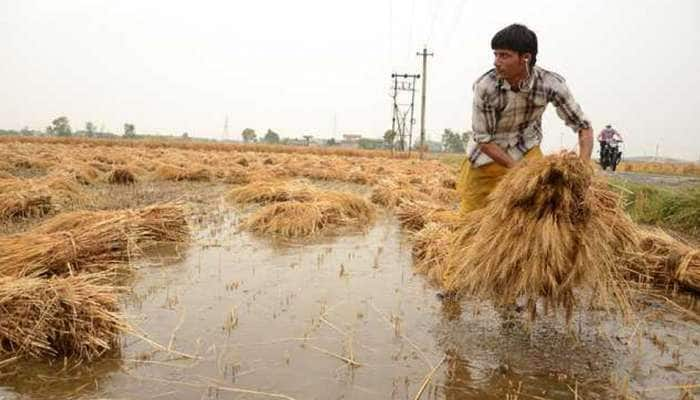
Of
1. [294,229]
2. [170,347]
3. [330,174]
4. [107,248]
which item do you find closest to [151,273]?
[107,248]

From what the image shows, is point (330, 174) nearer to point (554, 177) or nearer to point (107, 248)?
point (107, 248)

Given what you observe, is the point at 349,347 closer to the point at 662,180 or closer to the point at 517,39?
the point at 517,39

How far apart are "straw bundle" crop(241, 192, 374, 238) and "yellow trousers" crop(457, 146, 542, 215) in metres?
2.57

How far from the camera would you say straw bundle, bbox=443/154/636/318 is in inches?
100

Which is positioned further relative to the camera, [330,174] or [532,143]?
[330,174]

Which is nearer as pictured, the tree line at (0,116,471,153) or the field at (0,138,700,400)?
the field at (0,138,700,400)

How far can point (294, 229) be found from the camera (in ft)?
19.0

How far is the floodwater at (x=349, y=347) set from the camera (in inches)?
90.0

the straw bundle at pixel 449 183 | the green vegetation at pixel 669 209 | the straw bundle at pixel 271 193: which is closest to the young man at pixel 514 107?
the green vegetation at pixel 669 209

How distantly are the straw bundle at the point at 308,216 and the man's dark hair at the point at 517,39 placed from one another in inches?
132

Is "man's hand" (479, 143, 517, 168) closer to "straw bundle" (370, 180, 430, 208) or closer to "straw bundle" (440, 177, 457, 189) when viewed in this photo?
"straw bundle" (370, 180, 430, 208)

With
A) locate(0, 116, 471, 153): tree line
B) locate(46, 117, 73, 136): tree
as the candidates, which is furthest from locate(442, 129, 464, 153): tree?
locate(46, 117, 73, 136): tree

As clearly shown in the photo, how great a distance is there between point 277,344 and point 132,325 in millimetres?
795

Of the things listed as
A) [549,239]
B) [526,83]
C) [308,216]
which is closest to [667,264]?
[526,83]
